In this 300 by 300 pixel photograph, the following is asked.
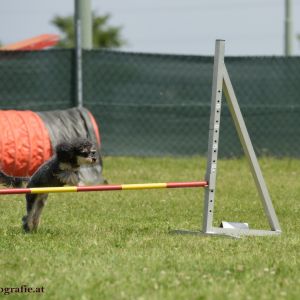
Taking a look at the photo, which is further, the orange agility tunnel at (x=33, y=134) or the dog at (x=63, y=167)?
the orange agility tunnel at (x=33, y=134)

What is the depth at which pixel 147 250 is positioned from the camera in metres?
6.00

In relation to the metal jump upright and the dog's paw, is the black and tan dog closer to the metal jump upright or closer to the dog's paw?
the dog's paw

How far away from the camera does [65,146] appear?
7027 millimetres

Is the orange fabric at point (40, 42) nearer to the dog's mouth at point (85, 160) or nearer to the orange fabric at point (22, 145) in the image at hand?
the orange fabric at point (22, 145)

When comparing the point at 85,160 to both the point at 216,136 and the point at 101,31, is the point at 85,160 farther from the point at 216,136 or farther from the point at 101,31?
the point at 101,31

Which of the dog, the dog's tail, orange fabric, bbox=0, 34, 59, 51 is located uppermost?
orange fabric, bbox=0, 34, 59, 51

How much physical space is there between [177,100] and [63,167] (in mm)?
6343

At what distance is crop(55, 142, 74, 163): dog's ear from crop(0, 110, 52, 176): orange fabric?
3.06m

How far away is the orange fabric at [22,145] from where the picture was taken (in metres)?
10.1

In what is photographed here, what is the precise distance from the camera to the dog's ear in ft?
23.0

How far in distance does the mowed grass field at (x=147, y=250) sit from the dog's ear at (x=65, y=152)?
58 centimetres

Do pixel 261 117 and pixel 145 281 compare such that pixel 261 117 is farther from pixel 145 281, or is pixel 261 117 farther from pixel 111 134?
pixel 145 281

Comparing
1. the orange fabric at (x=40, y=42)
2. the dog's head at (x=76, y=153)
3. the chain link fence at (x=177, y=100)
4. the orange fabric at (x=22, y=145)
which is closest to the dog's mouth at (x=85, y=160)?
the dog's head at (x=76, y=153)

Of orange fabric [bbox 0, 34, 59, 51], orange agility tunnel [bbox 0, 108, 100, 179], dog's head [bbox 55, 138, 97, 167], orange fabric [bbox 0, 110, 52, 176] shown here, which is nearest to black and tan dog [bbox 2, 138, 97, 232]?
dog's head [bbox 55, 138, 97, 167]
